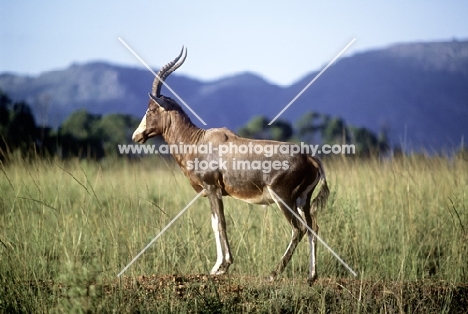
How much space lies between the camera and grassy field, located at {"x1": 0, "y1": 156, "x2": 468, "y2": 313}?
6395 millimetres

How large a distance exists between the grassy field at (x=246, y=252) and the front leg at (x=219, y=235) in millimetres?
166

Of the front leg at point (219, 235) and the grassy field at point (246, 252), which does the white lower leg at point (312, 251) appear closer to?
the grassy field at point (246, 252)

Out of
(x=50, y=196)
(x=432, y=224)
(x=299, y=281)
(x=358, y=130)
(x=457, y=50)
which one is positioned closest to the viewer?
(x=299, y=281)

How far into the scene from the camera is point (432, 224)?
10016mm

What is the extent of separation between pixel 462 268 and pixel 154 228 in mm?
4161

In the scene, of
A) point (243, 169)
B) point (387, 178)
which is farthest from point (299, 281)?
point (387, 178)

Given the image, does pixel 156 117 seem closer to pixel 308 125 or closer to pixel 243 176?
pixel 243 176

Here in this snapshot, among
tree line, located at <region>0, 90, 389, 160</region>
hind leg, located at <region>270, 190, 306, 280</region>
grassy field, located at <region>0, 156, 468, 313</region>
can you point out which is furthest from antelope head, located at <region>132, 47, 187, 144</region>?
tree line, located at <region>0, 90, 389, 160</region>

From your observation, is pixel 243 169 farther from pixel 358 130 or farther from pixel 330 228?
pixel 358 130

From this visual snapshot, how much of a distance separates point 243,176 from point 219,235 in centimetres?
70

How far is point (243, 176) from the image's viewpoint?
275 inches

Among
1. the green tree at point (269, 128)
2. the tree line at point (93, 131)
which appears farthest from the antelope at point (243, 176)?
the green tree at point (269, 128)

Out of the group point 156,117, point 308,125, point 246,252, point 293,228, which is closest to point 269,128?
point 308,125

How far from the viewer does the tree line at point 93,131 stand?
1988 cm
